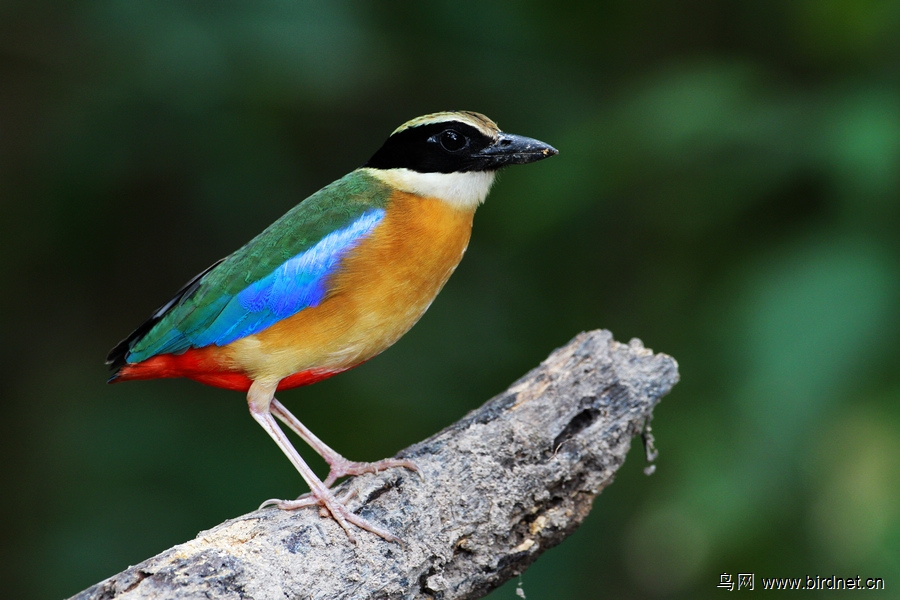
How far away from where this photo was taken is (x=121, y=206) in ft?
23.3

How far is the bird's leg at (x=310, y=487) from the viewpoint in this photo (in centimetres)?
379

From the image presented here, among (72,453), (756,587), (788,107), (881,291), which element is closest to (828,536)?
(756,587)

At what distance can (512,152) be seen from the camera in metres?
4.49

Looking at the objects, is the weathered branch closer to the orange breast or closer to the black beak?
Answer: the orange breast

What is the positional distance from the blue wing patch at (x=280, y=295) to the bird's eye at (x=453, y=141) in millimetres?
498

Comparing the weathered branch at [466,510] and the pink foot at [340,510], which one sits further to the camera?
the pink foot at [340,510]

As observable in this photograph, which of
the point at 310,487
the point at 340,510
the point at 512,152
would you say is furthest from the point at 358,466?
the point at 512,152

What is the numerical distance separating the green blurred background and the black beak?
88 centimetres

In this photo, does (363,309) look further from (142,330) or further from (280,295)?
(142,330)

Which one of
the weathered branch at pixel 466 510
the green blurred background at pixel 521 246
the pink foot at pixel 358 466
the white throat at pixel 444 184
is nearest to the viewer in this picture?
the weathered branch at pixel 466 510

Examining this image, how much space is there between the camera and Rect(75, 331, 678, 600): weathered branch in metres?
3.35

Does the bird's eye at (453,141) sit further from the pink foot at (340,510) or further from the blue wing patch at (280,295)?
the pink foot at (340,510)

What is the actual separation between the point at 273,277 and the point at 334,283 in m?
0.30

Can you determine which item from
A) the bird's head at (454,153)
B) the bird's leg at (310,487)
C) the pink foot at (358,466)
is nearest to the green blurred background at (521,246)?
the bird's head at (454,153)
